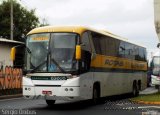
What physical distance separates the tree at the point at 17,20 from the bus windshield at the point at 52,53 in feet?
136

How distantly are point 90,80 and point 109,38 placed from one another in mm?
3901

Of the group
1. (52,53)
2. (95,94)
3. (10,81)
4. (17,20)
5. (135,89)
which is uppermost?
(17,20)

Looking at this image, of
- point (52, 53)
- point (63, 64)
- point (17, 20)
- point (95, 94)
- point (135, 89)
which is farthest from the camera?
point (17, 20)

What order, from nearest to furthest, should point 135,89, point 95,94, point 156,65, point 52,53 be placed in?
1. point 52,53
2. point 95,94
3. point 135,89
4. point 156,65

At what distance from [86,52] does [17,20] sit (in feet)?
143

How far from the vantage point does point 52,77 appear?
19.3m

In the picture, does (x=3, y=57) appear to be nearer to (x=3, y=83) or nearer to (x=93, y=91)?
(x=3, y=83)

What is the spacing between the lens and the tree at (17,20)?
61.3m

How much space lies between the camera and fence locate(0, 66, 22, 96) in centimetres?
3262

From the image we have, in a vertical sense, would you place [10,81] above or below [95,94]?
above

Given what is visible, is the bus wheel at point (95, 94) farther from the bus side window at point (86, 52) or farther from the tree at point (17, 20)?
the tree at point (17, 20)

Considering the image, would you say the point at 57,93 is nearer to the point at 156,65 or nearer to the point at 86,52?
the point at 86,52

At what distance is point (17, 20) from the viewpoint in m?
63.2

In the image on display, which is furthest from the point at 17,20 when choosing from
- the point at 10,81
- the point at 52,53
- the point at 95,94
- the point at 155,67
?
the point at 52,53
